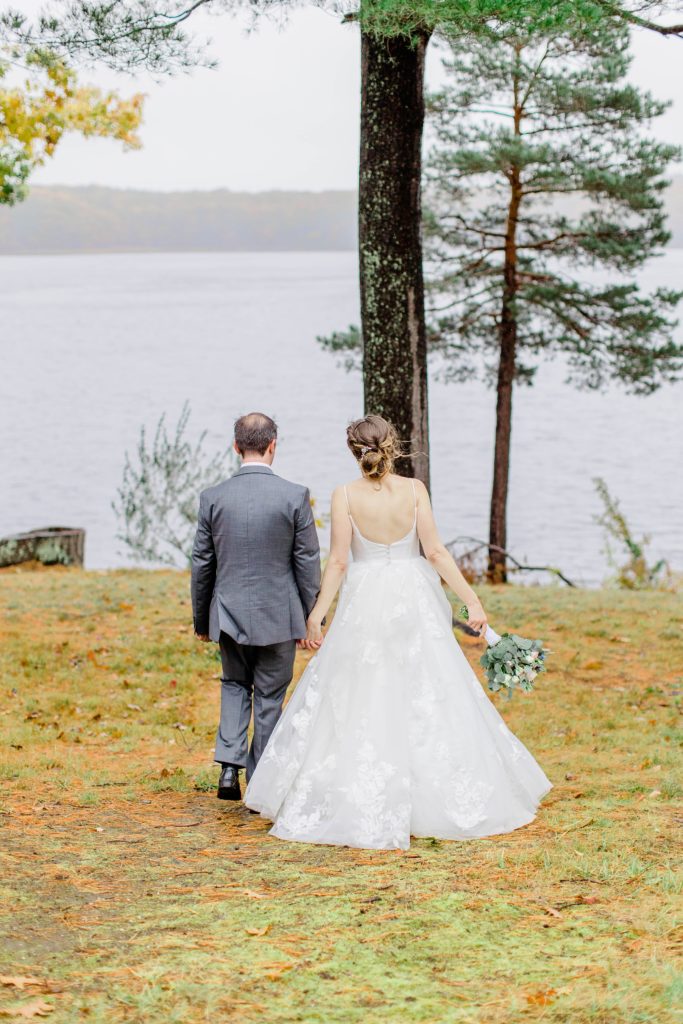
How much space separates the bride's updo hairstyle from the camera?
525cm

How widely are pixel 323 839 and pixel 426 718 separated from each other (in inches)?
28.3

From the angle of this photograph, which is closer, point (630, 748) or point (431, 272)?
point (630, 748)

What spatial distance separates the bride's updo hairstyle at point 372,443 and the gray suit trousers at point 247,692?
0.99m

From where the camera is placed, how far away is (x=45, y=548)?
48.6ft

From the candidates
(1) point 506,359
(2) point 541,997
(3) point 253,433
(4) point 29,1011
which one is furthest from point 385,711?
(1) point 506,359

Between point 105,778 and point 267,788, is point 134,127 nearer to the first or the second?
point 105,778

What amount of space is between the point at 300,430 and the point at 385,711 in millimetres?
37598

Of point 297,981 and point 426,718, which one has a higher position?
point 426,718

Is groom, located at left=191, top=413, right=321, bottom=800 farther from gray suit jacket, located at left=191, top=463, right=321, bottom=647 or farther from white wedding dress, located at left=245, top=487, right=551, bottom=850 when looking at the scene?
white wedding dress, located at left=245, top=487, right=551, bottom=850

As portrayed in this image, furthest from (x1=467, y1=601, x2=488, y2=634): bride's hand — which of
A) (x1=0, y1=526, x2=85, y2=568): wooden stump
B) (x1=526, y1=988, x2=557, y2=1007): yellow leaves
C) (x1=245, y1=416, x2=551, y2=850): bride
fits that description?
(x1=0, y1=526, x2=85, y2=568): wooden stump

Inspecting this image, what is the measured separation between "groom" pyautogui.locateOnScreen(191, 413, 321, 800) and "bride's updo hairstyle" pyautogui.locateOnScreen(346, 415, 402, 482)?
0.33 m

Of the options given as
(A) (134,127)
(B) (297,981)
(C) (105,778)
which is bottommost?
(C) (105,778)

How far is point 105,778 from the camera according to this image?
21.9 ft

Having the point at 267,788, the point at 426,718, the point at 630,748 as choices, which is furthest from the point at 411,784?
the point at 630,748
